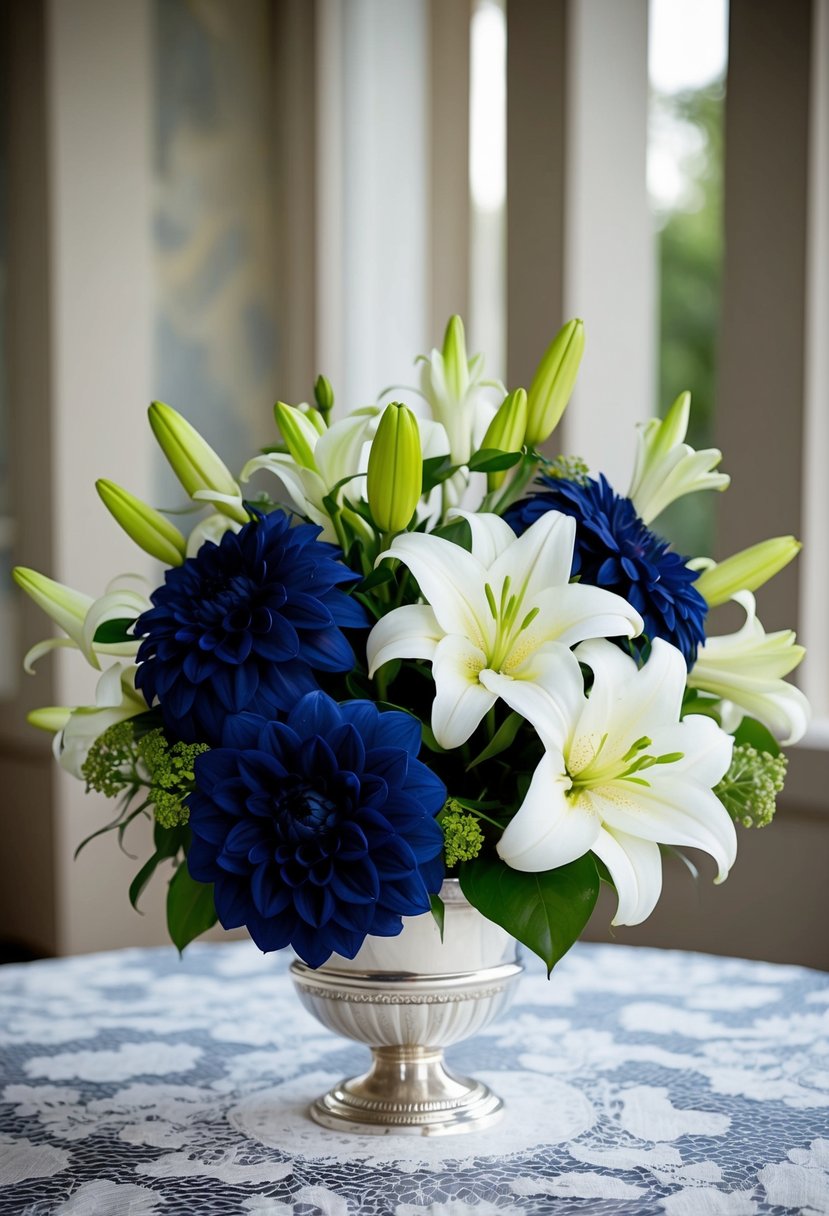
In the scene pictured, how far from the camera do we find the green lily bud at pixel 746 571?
90 centimetres

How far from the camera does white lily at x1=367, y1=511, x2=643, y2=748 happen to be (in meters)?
0.72

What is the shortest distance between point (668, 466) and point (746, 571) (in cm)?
9

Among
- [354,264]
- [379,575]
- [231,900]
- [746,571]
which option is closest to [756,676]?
[746,571]

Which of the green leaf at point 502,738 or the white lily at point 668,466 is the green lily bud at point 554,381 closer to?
the white lily at point 668,466

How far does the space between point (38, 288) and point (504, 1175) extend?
2053 millimetres

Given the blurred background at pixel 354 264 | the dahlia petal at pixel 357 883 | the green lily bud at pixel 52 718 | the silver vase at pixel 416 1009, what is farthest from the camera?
the blurred background at pixel 354 264

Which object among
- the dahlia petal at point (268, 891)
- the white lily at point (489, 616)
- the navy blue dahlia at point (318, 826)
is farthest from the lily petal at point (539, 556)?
the dahlia petal at point (268, 891)

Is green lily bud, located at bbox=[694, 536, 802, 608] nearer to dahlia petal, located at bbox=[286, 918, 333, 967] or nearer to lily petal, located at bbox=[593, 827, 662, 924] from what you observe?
lily petal, located at bbox=[593, 827, 662, 924]

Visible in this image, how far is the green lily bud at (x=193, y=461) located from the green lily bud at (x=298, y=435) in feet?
0.16

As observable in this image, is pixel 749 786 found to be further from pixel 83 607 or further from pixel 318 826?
pixel 83 607

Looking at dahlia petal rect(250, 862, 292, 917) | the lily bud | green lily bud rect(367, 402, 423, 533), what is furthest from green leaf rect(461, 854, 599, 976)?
the lily bud

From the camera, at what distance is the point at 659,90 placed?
30.3 ft

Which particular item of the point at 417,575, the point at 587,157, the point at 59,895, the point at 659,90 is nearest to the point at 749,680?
the point at 417,575

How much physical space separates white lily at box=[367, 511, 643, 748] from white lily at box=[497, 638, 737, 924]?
0.06ft
